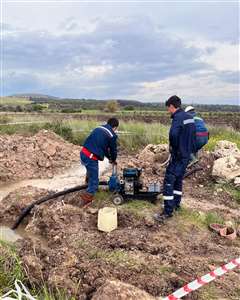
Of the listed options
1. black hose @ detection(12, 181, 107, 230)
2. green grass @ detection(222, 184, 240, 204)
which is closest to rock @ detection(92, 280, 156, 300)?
black hose @ detection(12, 181, 107, 230)

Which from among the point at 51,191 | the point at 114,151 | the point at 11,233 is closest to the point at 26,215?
the point at 11,233

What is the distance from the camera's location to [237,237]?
7.06m

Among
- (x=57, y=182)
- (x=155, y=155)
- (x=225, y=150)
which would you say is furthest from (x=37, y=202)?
(x=225, y=150)

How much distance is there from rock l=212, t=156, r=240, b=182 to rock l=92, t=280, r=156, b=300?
5.90 m

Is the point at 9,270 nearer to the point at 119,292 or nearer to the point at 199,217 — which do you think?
the point at 119,292

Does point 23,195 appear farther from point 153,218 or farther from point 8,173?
point 153,218

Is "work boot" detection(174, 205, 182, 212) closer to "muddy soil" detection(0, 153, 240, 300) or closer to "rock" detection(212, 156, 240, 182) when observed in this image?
"muddy soil" detection(0, 153, 240, 300)

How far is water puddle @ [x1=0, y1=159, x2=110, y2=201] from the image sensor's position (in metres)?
9.85

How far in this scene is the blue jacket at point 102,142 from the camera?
758cm

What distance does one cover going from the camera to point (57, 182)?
10281mm

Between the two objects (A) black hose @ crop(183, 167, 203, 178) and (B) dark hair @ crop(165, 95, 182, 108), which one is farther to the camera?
(A) black hose @ crop(183, 167, 203, 178)

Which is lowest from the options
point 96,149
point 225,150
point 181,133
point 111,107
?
point 225,150

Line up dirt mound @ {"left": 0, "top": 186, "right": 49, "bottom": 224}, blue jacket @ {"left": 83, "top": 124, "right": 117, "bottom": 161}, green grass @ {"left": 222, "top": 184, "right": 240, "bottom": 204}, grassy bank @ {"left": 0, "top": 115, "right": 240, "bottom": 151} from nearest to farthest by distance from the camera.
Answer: blue jacket @ {"left": 83, "top": 124, "right": 117, "bottom": 161} → dirt mound @ {"left": 0, "top": 186, "right": 49, "bottom": 224} → green grass @ {"left": 222, "top": 184, "right": 240, "bottom": 204} → grassy bank @ {"left": 0, "top": 115, "right": 240, "bottom": 151}

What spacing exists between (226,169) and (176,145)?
371 centimetres
